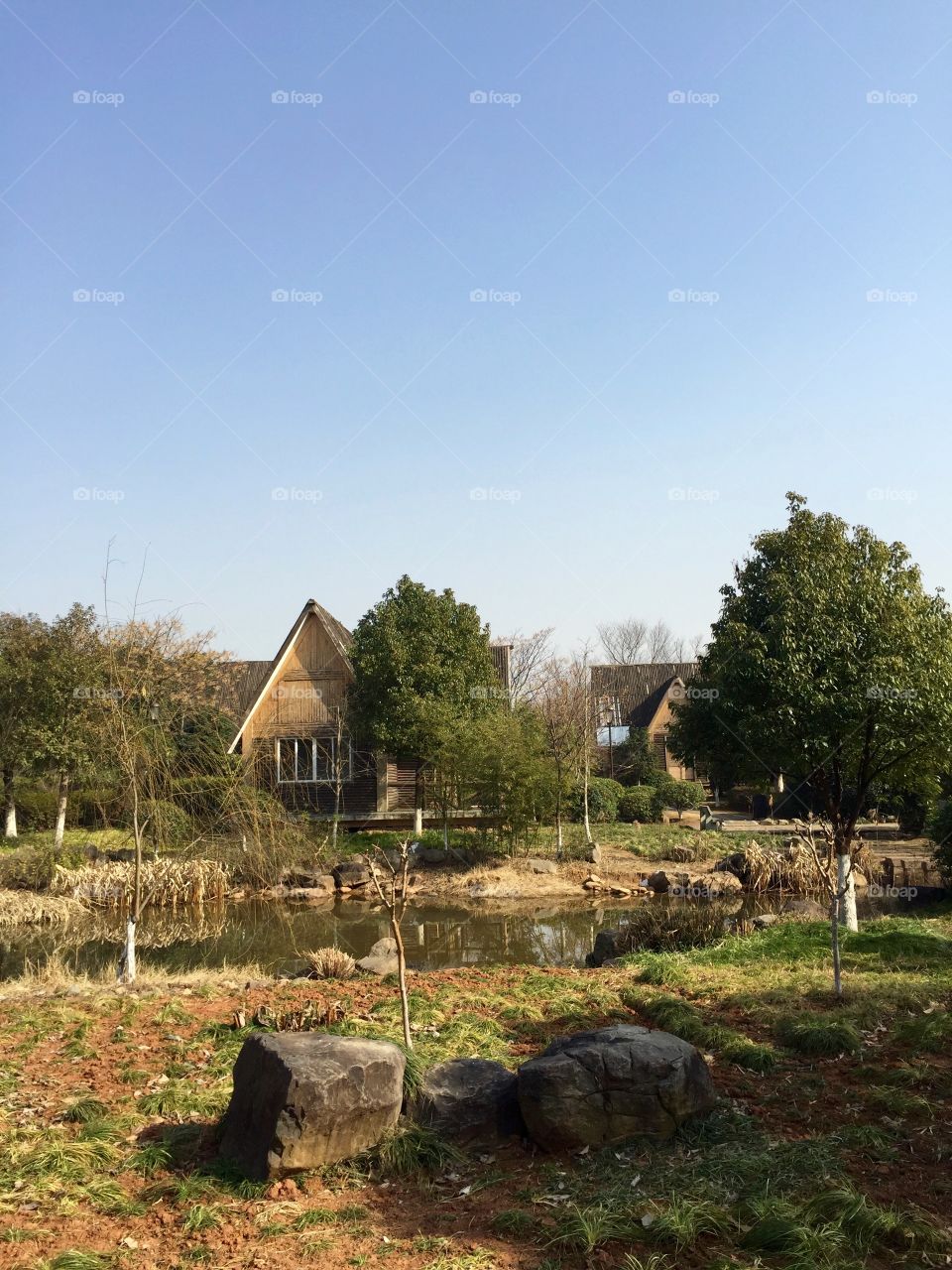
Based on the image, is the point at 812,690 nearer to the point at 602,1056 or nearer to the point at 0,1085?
the point at 602,1056

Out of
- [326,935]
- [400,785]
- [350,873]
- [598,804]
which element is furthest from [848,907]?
[400,785]

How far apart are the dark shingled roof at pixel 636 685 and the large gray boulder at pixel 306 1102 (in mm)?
42175

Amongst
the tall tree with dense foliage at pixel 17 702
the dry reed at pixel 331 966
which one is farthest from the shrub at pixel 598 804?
the dry reed at pixel 331 966

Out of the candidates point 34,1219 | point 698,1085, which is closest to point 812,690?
point 698,1085

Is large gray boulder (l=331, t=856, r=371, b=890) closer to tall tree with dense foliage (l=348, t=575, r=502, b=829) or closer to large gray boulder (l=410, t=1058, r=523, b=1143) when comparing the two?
tall tree with dense foliage (l=348, t=575, r=502, b=829)

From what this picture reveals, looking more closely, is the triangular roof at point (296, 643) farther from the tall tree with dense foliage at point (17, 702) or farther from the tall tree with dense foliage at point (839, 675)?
the tall tree with dense foliage at point (839, 675)

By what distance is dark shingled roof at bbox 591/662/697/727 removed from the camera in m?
49.1

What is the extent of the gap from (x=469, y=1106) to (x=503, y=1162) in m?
0.46

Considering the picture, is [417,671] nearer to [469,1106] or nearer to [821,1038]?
[821,1038]

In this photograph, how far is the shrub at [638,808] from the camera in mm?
34094

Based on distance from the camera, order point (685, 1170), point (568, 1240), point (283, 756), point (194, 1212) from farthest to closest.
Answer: point (283, 756), point (685, 1170), point (194, 1212), point (568, 1240)

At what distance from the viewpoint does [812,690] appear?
597 inches

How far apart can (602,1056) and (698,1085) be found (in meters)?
0.77

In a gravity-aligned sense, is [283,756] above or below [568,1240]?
above
